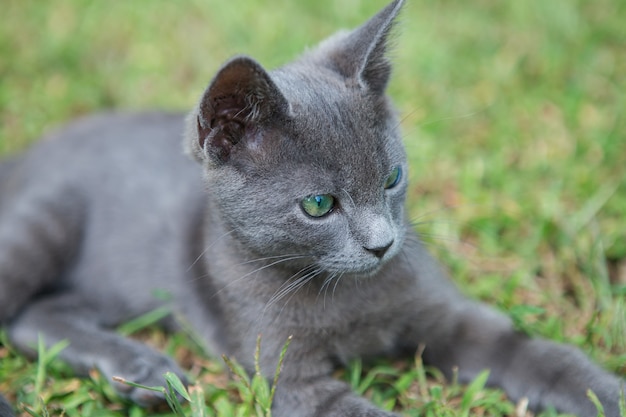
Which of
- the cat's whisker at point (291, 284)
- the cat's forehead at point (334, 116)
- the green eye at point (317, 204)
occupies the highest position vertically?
the cat's forehead at point (334, 116)

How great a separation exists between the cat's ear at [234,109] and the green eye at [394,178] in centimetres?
39

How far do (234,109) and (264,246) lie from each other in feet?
1.37

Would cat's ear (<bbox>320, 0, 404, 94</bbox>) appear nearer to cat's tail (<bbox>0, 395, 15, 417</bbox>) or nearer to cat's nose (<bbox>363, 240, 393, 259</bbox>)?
cat's nose (<bbox>363, 240, 393, 259</bbox>)

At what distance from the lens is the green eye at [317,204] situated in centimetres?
194

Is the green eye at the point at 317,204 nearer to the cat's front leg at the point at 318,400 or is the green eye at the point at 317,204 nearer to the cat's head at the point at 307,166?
the cat's head at the point at 307,166

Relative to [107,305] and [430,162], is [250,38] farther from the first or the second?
[107,305]

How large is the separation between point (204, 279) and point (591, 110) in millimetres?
2185

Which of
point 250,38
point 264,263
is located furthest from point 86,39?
point 264,263

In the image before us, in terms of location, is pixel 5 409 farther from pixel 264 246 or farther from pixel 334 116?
pixel 334 116

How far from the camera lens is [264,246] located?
204 cm

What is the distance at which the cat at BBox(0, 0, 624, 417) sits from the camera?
6.40 ft

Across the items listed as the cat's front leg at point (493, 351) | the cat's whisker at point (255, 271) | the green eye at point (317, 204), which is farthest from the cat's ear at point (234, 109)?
the cat's front leg at point (493, 351)

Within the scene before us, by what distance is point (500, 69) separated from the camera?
3.80 m

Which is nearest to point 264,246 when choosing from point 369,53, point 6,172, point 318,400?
point 318,400
